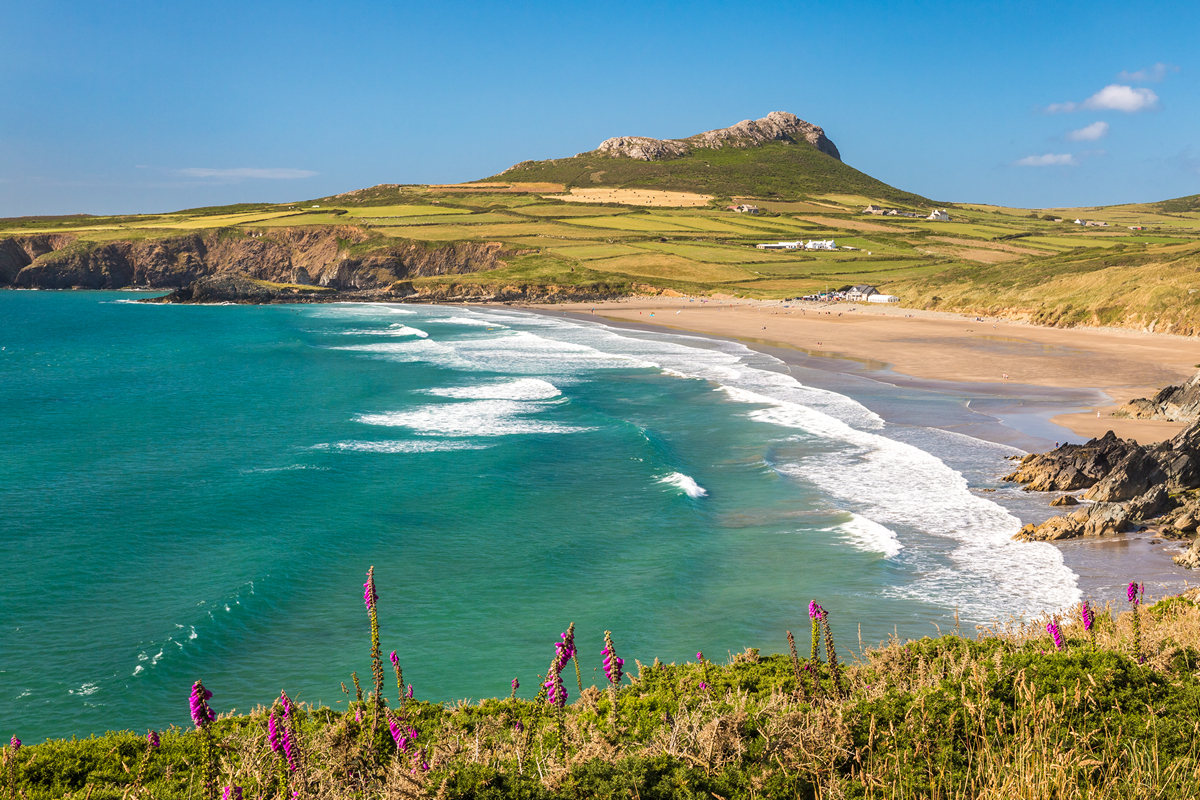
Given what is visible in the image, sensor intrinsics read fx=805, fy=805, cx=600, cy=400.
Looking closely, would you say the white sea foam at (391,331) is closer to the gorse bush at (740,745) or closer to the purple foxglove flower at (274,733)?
the gorse bush at (740,745)

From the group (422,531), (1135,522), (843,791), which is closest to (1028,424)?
(1135,522)

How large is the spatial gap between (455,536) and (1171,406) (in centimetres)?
3159

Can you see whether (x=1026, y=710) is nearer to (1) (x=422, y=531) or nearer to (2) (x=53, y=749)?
(2) (x=53, y=749)

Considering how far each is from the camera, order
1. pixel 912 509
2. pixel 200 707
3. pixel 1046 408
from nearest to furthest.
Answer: pixel 200 707
pixel 912 509
pixel 1046 408

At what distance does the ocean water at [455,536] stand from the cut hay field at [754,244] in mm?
49305

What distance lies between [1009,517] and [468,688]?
53.4 ft

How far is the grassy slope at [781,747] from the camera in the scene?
19.6 ft

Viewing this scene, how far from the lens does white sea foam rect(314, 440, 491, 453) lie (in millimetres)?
31500

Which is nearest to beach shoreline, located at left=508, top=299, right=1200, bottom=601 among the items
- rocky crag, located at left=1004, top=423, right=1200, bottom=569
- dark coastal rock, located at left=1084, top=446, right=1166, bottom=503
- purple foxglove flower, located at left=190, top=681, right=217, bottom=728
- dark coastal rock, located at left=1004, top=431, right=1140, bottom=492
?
rocky crag, located at left=1004, top=423, right=1200, bottom=569

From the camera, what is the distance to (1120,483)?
76.3 feet

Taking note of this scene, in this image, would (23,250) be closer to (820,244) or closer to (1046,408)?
(820,244)

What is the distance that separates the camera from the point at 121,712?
13.6 meters

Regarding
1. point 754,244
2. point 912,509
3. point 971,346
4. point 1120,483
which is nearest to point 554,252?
point 754,244

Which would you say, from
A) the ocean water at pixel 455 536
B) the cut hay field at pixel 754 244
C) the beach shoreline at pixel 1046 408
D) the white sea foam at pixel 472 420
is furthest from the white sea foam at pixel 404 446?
the cut hay field at pixel 754 244
